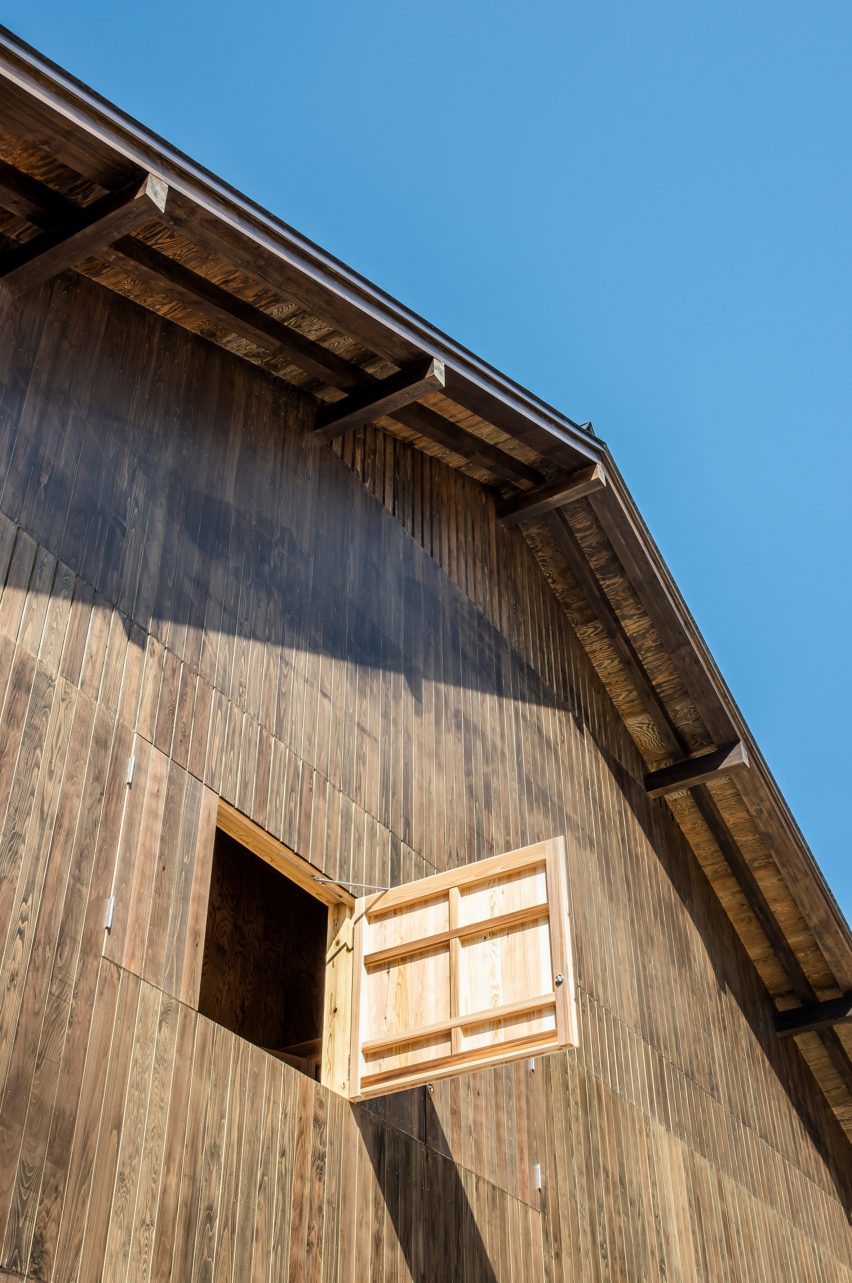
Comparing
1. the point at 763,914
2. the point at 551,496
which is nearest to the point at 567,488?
the point at 551,496

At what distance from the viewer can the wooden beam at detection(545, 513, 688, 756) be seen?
1254cm

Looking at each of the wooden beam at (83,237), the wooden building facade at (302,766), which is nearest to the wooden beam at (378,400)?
the wooden building facade at (302,766)

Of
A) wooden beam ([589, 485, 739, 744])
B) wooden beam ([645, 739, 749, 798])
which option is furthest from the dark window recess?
wooden beam ([589, 485, 739, 744])

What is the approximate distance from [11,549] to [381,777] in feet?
10.5

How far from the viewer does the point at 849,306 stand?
58281mm

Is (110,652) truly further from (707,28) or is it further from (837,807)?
(837,807)

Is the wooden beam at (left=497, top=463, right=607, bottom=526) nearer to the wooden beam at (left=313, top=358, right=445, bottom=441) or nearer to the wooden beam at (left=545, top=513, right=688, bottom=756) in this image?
the wooden beam at (left=545, top=513, right=688, bottom=756)

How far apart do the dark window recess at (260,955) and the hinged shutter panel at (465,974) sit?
8.89 ft

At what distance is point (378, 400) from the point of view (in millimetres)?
9344

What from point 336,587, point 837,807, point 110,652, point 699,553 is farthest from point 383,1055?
point 837,807

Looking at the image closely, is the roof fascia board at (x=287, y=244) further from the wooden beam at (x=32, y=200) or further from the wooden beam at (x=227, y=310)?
the wooden beam at (x=32, y=200)

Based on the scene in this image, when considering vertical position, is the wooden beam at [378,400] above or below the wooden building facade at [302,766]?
above

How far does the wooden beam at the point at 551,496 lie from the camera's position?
11.6 meters

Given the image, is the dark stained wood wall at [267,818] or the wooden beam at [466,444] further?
the wooden beam at [466,444]
